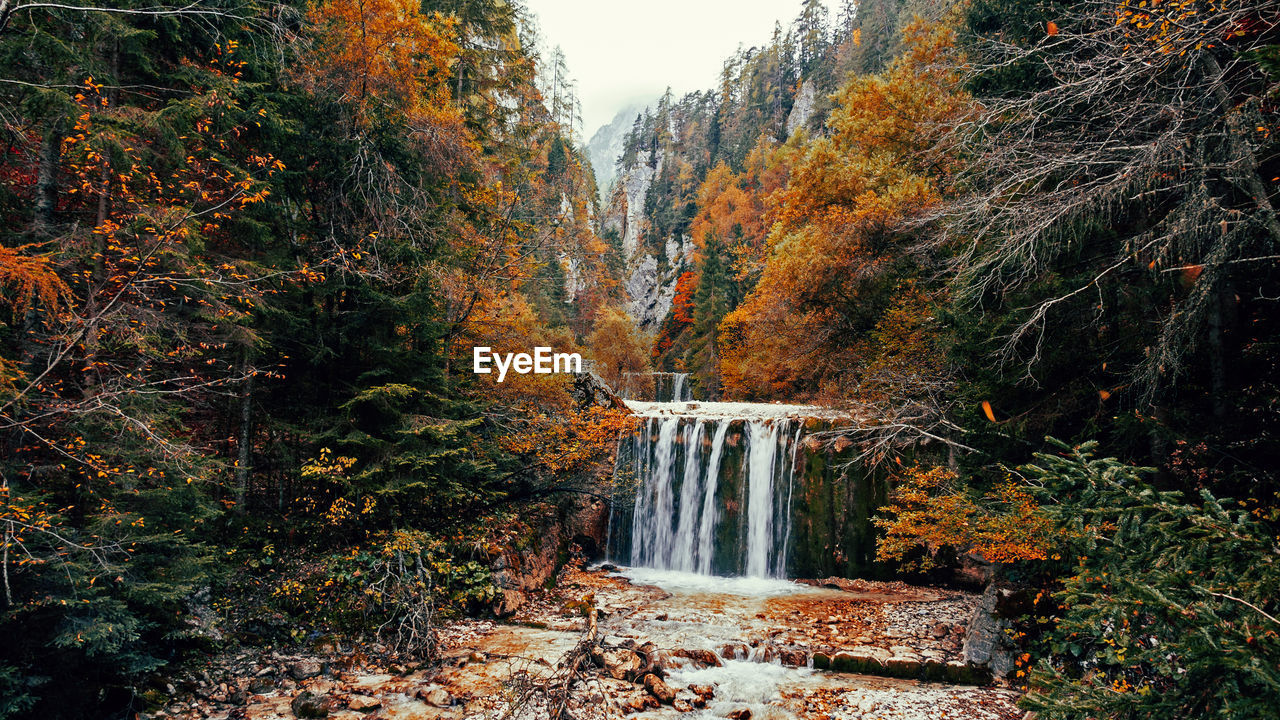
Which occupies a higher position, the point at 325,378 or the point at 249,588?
the point at 325,378

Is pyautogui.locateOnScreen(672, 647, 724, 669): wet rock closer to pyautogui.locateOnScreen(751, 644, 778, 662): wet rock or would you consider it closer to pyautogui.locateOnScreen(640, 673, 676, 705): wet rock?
pyautogui.locateOnScreen(751, 644, 778, 662): wet rock

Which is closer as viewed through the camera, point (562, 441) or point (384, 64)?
point (384, 64)

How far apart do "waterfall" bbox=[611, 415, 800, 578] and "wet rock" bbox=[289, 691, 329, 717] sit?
267 inches

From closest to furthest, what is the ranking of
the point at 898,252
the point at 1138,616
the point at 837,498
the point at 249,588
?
the point at 1138,616 → the point at 249,588 → the point at 837,498 → the point at 898,252

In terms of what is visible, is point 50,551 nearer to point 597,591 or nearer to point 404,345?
point 404,345

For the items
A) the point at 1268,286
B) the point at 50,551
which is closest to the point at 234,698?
the point at 50,551

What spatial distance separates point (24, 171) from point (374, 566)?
6232 millimetres

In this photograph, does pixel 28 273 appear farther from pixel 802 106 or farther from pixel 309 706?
pixel 802 106

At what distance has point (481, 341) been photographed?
1081 cm

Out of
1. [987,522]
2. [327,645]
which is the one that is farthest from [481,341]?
[987,522]

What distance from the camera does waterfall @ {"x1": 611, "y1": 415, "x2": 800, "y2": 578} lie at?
473 inches

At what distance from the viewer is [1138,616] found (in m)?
2.72

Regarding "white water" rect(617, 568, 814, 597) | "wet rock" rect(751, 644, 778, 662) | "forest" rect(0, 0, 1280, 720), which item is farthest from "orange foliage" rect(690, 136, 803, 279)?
"wet rock" rect(751, 644, 778, 662)

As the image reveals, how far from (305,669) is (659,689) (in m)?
4.36
